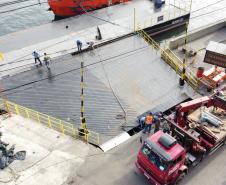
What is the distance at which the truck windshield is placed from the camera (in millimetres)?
15061

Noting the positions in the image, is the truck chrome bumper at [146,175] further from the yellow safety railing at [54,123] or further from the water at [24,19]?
the water at [24,19]

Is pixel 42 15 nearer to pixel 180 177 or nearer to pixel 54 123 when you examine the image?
pixel 54 123

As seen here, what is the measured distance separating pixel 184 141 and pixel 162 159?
266cm

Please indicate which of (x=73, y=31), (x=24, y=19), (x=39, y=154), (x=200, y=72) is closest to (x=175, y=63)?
(x=200, y=72)

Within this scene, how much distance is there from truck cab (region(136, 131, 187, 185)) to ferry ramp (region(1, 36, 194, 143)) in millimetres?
4407

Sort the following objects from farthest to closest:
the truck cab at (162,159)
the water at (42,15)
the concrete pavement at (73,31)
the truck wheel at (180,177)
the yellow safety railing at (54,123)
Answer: the water at (42,15) → the concrete pavement at (73,31) → the yellow safety railing at (54,123) → the truck wheel at (180,177) → the truck cab at (162,159)

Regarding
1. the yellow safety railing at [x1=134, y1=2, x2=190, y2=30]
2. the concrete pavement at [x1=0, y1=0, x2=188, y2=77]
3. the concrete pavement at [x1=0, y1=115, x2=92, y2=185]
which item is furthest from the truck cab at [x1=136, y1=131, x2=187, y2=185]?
the yellow safety railing at [x1=134, y1=2, x2=190, y2=30]

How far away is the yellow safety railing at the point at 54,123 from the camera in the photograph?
1922 cm

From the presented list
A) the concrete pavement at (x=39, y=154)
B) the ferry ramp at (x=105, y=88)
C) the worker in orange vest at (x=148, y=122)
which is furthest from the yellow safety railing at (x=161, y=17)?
the concrete pavement at (x=39, y=154)

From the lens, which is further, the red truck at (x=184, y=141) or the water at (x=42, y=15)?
the water at (x=42, y=15)

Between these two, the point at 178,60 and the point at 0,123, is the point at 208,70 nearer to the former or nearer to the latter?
the point at 178,60

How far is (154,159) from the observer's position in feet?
50.5

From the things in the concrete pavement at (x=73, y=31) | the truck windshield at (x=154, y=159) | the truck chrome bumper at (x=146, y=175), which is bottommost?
the truck chrome bumper at (x=146, y=175)

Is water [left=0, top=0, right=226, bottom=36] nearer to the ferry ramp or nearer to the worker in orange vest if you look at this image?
the ferry ramp
